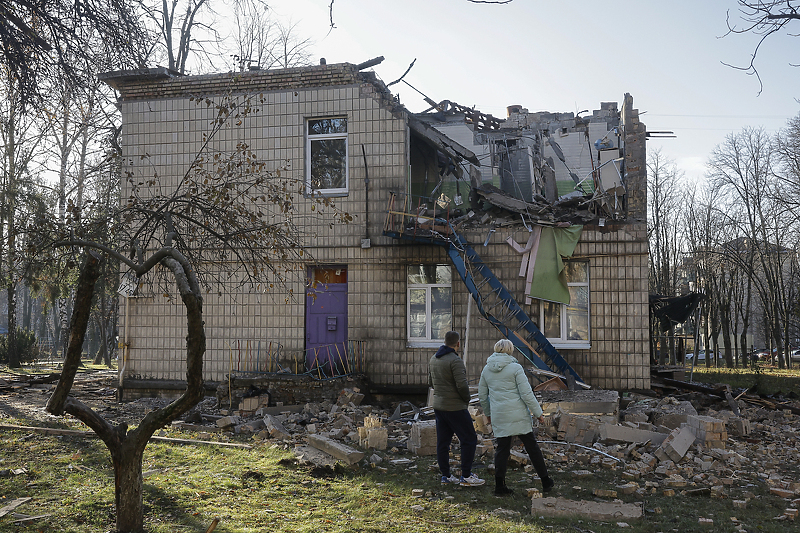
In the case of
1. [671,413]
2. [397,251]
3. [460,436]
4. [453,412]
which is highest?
[397,251]

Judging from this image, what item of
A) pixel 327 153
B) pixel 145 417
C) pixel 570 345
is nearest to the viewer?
pixel 145 417

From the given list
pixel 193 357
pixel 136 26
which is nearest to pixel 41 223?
pixel 136 26

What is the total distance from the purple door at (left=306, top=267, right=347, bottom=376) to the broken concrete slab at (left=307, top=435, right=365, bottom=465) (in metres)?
4.66

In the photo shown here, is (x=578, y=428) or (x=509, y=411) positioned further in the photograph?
(x=578, y=428)

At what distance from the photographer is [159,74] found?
46.6ft

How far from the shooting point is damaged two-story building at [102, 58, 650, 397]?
1242 centimetres

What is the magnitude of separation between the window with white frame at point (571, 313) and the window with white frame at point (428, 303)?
2074 mm

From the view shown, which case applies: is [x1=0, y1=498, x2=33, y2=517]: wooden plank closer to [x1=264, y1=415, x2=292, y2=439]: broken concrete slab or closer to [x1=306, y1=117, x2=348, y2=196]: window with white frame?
[x1=264, y1=415, x2=292, y2=439]: broken concrete slab

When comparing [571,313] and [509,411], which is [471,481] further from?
[571,313]

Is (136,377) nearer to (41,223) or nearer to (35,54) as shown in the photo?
(41,223)


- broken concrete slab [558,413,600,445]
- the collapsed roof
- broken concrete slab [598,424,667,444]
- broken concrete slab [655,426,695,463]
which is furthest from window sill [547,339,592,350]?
broken concrete slab [655,426,695,463]

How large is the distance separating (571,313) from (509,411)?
21.4ft

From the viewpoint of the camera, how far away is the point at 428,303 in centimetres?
1329

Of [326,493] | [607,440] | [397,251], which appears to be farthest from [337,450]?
[397,251]
